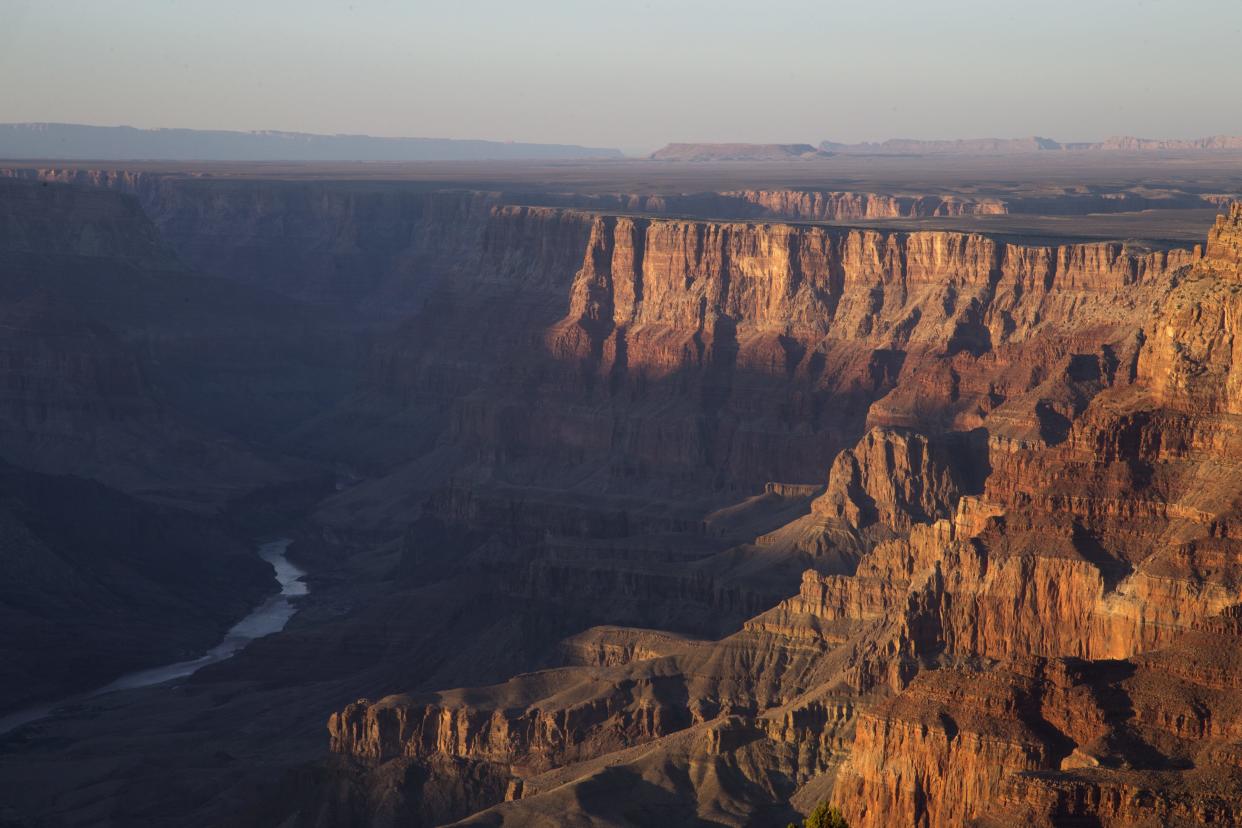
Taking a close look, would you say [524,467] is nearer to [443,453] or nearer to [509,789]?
[443,453]

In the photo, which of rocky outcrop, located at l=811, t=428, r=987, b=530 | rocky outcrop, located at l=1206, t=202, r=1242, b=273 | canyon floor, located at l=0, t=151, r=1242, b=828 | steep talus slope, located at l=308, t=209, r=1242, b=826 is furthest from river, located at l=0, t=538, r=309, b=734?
rocky outcrop, located at l=1206, t=202, r=1242, b=273

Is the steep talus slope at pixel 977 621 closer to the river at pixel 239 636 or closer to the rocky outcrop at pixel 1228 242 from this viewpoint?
the rocky outcrop at pixel 1228 242

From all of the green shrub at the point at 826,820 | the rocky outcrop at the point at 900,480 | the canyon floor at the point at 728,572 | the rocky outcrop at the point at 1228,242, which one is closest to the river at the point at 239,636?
the canyon floor at the point at 728,572

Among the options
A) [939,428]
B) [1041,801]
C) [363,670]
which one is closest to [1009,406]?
[939,428]

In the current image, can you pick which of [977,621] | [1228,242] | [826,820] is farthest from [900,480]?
[826,820]

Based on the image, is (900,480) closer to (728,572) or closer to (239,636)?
(728,572)

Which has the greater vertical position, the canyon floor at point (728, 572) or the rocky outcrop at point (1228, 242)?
the rocky outcrop at point (1228, 242)

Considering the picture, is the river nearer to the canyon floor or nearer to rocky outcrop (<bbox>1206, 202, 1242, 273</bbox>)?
the canyon floor
